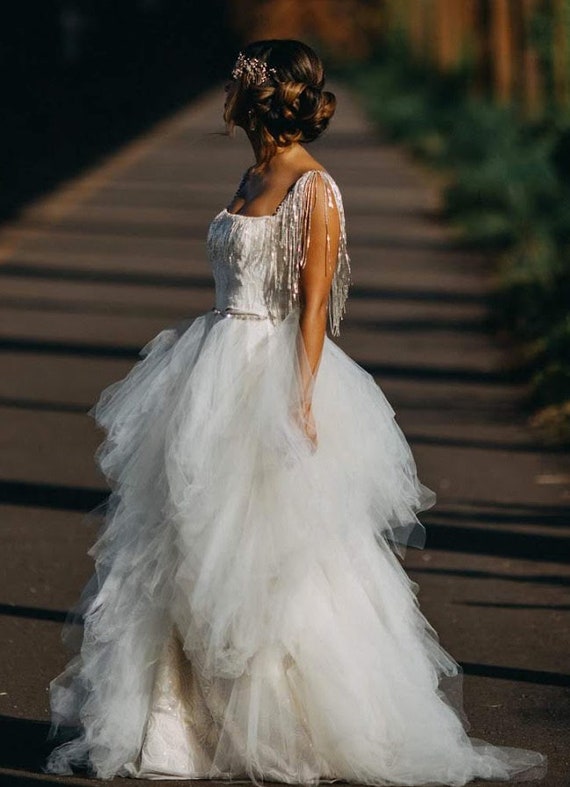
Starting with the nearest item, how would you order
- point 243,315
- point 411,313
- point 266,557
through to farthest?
point 266,557
point 243,315
point 411,313

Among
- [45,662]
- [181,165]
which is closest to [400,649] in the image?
[45,662]

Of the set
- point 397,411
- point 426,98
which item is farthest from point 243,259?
point 426,98

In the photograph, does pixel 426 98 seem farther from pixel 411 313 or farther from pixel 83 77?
pixel 411 313

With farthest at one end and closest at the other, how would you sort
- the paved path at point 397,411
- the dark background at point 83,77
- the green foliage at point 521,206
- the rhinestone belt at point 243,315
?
the dark background at point 83,77, the green foliage at point 521,206, the paved path at point 397,411, the rhinestone belt at point 243,315

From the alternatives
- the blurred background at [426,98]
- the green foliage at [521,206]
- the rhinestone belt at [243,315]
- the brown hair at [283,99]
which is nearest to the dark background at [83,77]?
the blurred background at [426,98]

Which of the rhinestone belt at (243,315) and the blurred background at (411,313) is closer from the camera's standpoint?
the rhinestone belt at (243,315)

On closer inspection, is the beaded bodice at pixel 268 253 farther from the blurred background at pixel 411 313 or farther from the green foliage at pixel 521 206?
the green foliage at pixel 521 206

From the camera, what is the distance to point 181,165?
25.7m

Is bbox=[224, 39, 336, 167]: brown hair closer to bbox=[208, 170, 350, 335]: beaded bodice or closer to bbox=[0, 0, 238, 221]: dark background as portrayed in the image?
bbox=[208, 170, 350, 335]: beaded bodice

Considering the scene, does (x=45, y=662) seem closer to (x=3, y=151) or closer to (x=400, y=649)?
(x=400, y=649)

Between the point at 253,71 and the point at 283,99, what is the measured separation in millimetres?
104

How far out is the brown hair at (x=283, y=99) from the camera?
14.7 feet

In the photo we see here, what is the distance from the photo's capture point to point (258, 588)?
15.0 ft

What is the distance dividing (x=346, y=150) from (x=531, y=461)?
1979 cm
